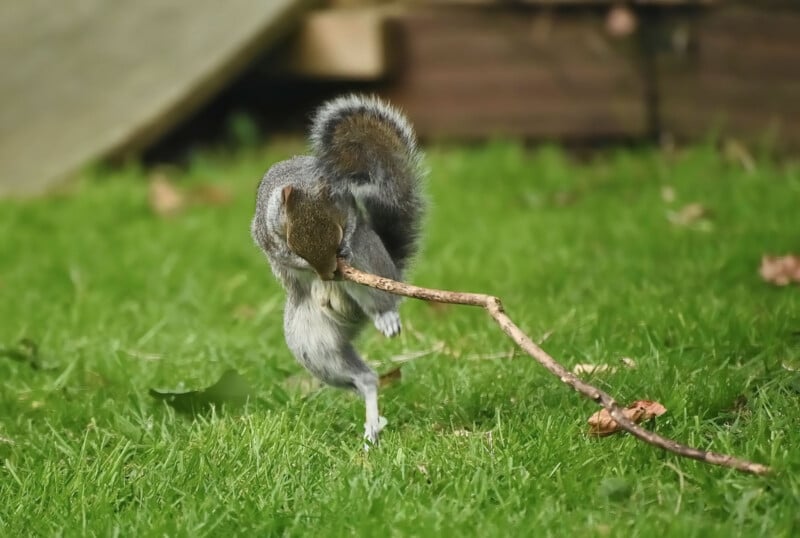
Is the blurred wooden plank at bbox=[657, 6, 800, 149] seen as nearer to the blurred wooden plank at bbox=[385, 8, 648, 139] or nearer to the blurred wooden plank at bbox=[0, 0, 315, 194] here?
the blurred wooden plank at bbox=[385, 8, 648, 139]

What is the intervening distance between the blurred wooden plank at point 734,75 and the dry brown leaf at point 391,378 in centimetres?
283

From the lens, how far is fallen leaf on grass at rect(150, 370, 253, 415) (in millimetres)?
3006

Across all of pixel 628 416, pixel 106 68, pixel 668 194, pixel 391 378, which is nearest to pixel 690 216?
pixel 668 194

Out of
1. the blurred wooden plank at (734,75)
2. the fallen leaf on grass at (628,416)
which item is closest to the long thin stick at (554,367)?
the fallen leaf on grass at (628,416)

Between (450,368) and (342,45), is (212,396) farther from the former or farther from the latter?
Result: (342,45)

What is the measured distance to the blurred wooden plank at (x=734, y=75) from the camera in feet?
17.3

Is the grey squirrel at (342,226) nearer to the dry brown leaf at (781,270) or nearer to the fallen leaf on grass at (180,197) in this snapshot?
the dry brown leaf at (781,270)

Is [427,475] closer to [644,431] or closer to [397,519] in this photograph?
[397,519]

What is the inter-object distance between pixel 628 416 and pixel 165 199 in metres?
3.34

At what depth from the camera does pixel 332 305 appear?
2797 mm

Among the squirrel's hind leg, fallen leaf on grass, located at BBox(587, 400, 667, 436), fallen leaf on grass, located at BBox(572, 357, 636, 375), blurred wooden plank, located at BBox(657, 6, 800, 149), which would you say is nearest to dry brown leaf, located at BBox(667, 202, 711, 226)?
blurred wooden plank, located at BBox(657, 6, 800, 149)

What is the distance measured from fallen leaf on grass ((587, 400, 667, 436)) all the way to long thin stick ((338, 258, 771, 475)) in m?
0.17

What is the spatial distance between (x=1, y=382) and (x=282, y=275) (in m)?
1.07

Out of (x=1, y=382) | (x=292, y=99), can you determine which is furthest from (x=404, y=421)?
(x=292, y=99)
